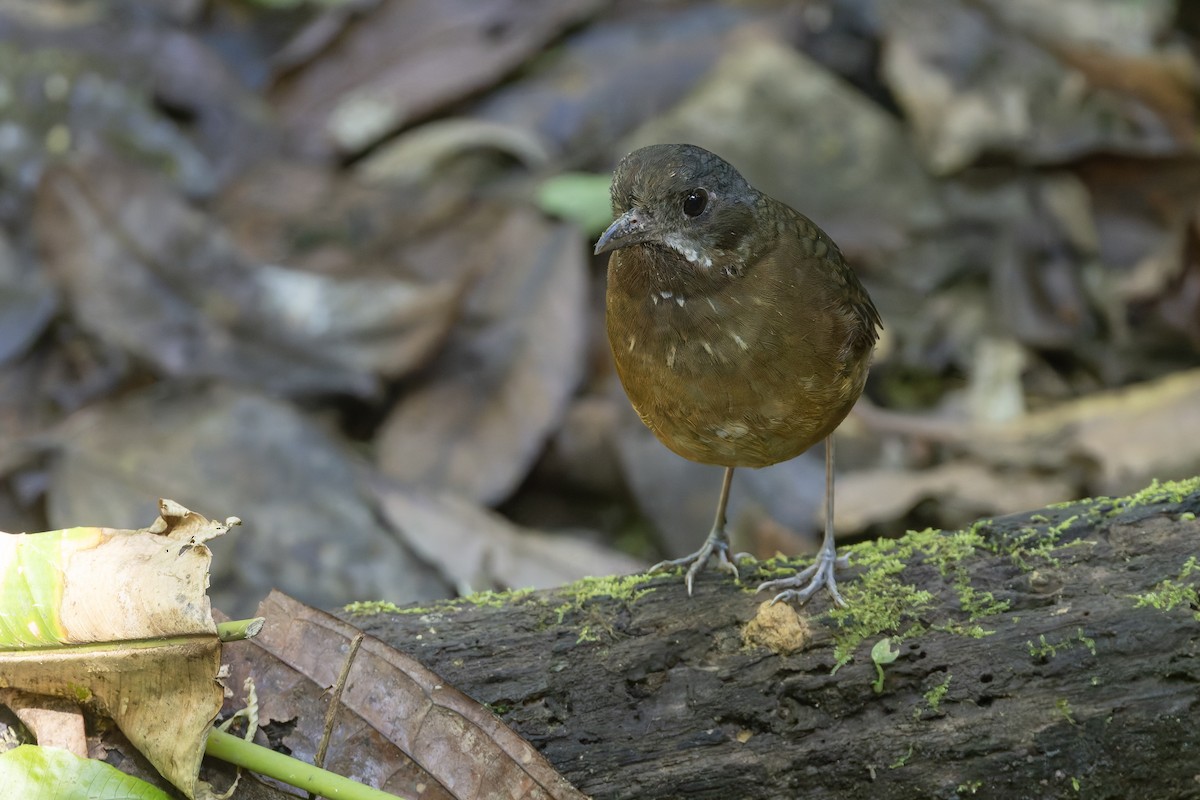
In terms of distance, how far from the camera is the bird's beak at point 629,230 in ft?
11.5

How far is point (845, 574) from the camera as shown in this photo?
3562 mm

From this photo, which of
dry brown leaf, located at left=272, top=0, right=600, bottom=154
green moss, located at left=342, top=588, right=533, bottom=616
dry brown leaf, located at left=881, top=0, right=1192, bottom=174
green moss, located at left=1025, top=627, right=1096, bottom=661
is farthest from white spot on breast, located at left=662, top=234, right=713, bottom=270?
dry brown leaf, located at left=272, top=0, right=600, bottom=154

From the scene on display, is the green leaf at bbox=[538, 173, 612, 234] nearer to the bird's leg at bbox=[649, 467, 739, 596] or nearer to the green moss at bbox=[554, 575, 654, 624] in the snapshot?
the bird's leg at bbox=[649, 467, 739, 596]

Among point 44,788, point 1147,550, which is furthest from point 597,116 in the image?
point 44,788

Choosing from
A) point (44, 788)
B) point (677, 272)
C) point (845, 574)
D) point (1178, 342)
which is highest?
point (1178, 342)

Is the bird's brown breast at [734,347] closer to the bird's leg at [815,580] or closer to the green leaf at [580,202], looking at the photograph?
the bird's leg at [815,580]

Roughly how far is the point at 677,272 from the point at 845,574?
3.19ft

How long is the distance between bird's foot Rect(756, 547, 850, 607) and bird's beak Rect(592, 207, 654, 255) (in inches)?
40.6

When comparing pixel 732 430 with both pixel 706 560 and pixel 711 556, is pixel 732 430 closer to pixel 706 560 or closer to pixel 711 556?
pixel 706 560

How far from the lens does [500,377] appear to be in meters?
5.93

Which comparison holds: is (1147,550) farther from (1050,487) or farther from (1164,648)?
(1050,487)

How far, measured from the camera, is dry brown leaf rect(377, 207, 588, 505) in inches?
224

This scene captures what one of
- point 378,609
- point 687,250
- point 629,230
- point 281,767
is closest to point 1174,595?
point 687,250

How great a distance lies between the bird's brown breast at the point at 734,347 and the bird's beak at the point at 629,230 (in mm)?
93
